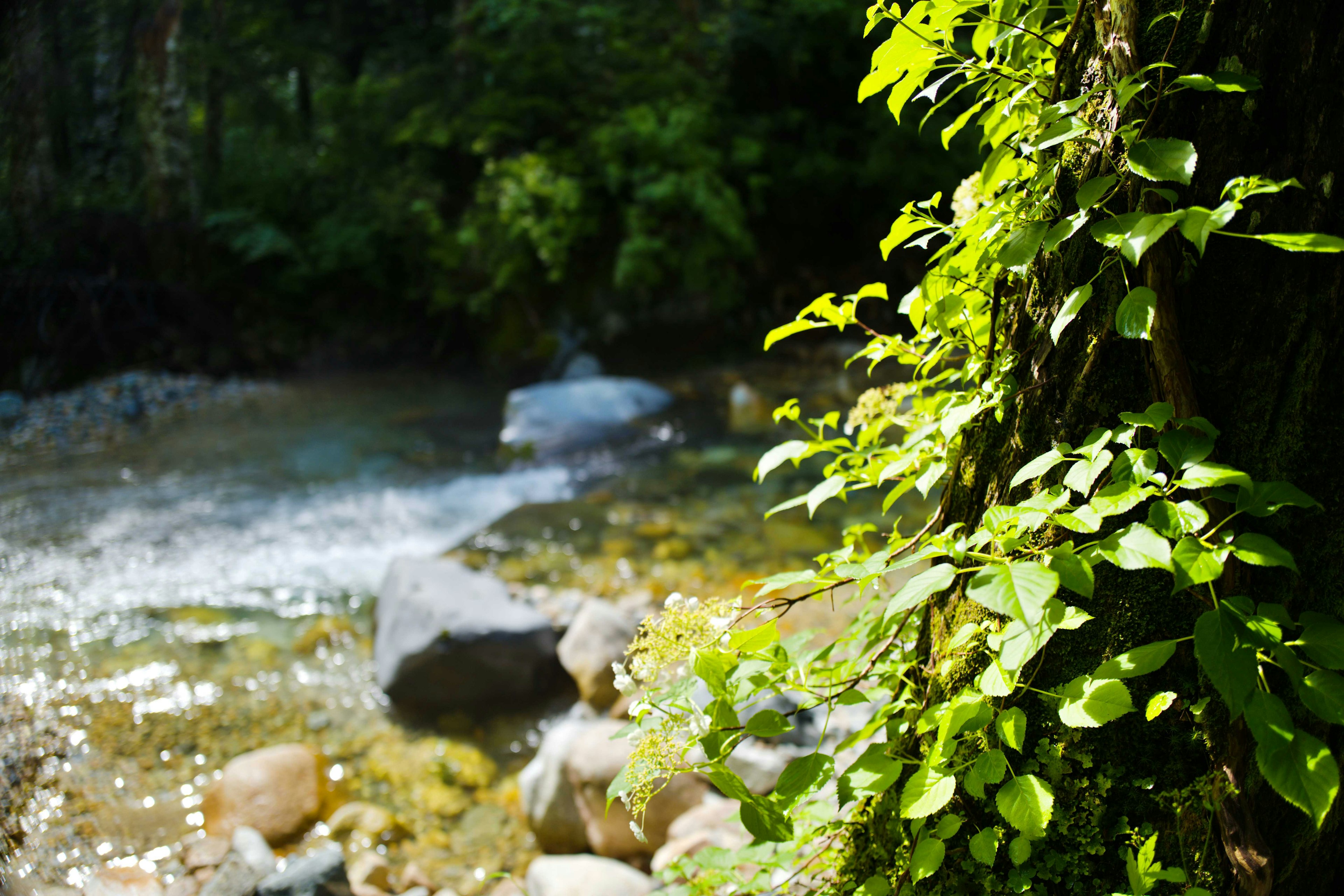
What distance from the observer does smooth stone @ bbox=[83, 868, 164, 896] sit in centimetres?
238

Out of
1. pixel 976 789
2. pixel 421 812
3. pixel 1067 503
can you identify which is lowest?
pixel 421 812

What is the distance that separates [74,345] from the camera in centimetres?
838

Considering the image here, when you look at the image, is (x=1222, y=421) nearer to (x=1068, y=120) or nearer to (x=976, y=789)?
(x=1068, y=120)

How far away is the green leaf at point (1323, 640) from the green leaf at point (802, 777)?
549mm

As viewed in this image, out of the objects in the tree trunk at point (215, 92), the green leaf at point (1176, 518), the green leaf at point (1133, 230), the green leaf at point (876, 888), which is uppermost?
the tree trunk at point (215, 92)

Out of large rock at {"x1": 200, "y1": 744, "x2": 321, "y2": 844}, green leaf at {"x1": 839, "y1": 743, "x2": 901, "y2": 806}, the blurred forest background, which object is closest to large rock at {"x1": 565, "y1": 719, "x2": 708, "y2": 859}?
large rock at {"x1": 200, "y1": 744, "x2": 321, "y2": 844}

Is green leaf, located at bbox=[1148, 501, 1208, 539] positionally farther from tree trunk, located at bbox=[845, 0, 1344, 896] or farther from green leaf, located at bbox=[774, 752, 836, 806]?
green leaf, located at bbox=[774, 752, 836, 806]

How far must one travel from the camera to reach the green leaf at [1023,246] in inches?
38.0

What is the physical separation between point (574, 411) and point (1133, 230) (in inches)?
257

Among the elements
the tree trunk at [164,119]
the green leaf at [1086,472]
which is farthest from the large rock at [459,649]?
the tree trunk at [164,119]

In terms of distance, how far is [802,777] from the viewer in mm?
1047

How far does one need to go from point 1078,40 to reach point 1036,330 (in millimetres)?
381

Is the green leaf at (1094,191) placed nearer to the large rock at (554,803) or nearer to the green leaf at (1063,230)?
the green leaf at (1063,230)

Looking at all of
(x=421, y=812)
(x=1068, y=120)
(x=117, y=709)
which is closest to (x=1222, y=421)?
(x=1068, y=120)
